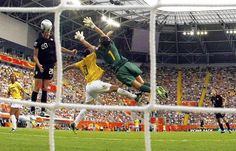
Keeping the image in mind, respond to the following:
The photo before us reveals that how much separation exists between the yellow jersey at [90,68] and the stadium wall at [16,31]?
73.3 feet

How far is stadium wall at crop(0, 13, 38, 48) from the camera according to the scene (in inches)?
1201

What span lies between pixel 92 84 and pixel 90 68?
24.2 inches

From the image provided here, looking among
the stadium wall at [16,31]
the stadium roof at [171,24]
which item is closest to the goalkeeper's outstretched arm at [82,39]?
the stadium wall at [16,31]

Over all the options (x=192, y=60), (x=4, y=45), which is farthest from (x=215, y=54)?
(x=4, y=45)

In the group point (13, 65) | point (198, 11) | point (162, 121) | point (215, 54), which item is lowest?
point (162, 121)

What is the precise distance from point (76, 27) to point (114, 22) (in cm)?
331

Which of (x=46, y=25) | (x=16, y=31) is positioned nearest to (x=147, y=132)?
(x=46, y=25)

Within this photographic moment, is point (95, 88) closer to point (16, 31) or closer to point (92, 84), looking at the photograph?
point (92, 84)

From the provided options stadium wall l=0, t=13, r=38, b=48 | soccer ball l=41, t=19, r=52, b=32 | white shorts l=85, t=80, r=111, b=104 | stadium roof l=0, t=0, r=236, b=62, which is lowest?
white shorts l=85, t=80, r=111, b=104

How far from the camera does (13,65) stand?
29359 mm

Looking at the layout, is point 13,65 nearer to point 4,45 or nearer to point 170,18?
point 4,45

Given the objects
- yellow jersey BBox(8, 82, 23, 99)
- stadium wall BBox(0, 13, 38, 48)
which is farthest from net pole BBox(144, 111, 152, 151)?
stadium wall BBox(0, 13, 38, 48)

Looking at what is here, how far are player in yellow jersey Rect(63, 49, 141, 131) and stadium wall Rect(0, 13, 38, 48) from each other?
22363 mm

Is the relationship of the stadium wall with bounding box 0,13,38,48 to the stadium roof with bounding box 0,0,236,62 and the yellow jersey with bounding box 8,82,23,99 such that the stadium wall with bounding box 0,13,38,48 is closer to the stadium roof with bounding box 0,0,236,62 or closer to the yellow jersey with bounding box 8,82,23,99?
the stadium roof with bounding box 0,0,236,62
